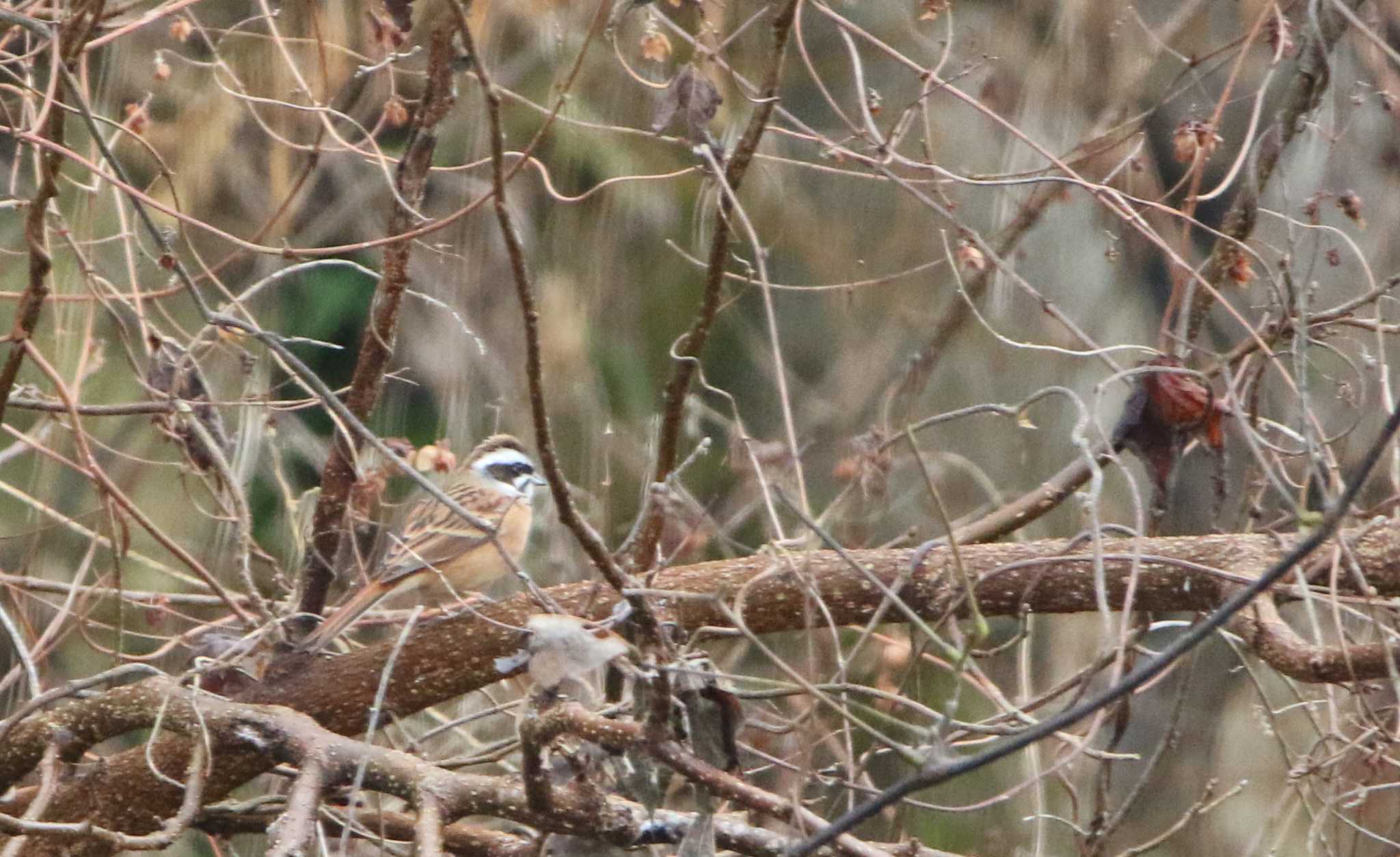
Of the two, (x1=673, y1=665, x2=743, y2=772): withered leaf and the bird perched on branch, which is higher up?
(x1=673, y1=665, x2=743, y2=772): withered leaf

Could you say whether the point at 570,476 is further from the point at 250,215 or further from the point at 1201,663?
the point at 1201,663

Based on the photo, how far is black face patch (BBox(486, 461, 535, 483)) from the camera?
5.29 meters

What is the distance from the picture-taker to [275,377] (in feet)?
19.9

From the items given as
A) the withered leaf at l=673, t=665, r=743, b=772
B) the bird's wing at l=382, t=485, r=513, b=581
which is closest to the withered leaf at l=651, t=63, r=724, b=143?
the withered leaf at l=673, t=665, r=743, b=772

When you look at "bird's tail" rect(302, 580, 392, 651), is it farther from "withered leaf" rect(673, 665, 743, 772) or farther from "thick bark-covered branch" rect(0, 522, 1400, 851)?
"withered leaf" rect(673, 665, 743, 772)

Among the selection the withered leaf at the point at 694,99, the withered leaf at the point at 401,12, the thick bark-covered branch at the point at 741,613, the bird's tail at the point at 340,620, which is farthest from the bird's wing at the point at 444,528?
the withered leaf at the point at 694,99

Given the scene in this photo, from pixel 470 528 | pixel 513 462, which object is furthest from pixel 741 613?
pixel 513 462

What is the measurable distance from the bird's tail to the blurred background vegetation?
132 centimetres

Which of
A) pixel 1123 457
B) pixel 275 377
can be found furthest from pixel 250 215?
pixel 1123 457

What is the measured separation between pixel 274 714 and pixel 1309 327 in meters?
2.37

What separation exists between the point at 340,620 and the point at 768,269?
269 cm

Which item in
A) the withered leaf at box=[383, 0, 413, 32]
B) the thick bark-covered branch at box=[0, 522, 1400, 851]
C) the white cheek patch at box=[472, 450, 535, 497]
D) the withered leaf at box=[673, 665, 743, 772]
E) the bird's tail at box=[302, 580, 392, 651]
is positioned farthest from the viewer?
the white cheek patch at box=[472, 450, 535, 497]

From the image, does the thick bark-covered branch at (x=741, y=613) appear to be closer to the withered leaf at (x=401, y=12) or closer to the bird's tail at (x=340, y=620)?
the bird's tail at (x=340, y=620)

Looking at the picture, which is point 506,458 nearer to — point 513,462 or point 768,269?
point 513,462
